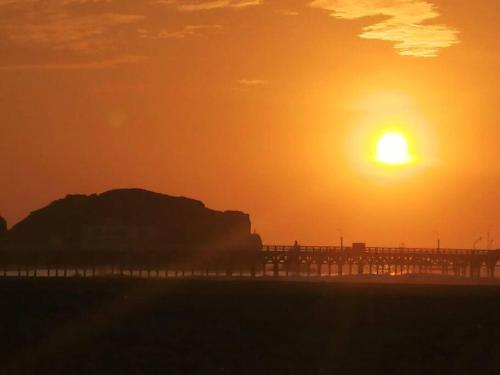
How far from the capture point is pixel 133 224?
186875 mm

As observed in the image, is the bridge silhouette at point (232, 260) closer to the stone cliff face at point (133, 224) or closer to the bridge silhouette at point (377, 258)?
the bridge silhouette at point (377, 258)

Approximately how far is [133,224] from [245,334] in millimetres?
149133

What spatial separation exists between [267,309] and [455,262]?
102983 millimetres

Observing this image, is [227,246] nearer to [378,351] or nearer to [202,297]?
[202,297]

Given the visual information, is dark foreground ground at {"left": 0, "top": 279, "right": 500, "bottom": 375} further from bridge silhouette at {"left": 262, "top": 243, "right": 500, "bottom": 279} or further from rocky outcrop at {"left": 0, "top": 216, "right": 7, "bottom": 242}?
rocky outcrop at {"left": 0, "top": 216, "right": 7, "bottom": 242}

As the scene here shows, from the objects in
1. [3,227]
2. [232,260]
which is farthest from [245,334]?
[3,227]

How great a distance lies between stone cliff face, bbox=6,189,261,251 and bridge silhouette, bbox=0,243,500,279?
106 ft

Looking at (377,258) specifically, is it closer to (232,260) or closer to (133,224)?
(232,260)

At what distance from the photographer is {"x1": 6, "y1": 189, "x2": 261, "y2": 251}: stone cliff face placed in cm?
17950

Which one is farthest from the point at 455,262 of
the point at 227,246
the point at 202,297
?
the point at 202,297

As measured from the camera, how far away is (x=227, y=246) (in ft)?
575

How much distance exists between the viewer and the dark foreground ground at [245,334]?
1280 inches

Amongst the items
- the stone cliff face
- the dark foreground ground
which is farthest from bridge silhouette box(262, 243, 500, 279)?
the dark foreground ground

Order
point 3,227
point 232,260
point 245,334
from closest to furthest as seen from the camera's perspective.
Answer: point 245,334
point 232,260
point 3,227
